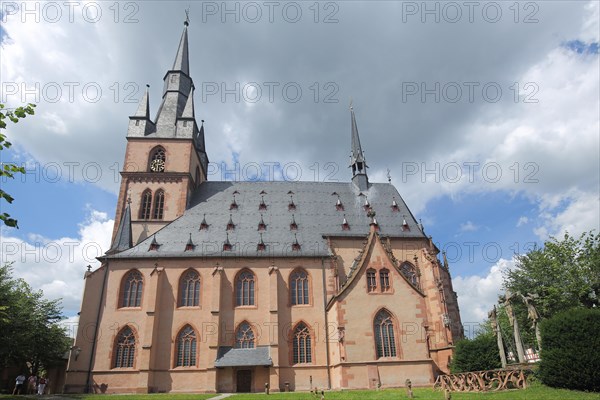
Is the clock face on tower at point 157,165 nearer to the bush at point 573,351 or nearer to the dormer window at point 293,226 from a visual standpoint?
the dormer window at point 293,226

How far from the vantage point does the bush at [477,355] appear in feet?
71.4

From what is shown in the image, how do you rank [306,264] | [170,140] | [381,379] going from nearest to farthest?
[381,379]
[306,264]
[170,140]

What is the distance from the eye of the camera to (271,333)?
28844 millimetres

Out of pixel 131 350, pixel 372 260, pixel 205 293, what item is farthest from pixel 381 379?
pixel 131 350

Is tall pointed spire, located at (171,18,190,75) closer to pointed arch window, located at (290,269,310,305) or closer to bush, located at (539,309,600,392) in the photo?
pointed arch window, located at (290,269,310,305)

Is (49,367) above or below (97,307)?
below

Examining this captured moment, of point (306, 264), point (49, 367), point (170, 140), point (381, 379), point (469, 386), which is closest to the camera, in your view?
point (469, 386)

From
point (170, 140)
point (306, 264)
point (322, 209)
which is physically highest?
point (170, 140)

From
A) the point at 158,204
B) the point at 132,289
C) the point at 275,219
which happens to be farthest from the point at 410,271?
the point at 158,204

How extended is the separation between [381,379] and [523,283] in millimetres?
20319

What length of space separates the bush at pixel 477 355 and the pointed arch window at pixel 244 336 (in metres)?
14.2

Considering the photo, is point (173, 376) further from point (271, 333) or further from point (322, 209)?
point (322, 209)

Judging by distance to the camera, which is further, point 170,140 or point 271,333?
point 170,140

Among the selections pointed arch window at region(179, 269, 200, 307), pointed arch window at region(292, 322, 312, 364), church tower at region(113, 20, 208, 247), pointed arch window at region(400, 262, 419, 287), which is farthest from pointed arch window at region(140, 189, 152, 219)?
pointed arch window at region(400, 262, 419, 287)
